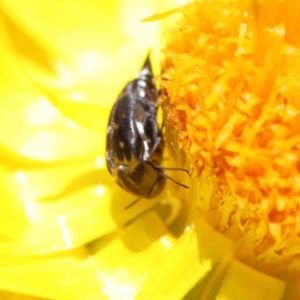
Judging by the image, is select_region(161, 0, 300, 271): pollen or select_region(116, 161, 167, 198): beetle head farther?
select_region(116, 161, 167, 198): beetle head

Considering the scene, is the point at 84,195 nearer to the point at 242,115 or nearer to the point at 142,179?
the point at 142,179

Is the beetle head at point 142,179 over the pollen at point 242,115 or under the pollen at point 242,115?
under

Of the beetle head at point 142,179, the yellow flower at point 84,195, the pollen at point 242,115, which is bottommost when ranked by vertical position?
the yellow flower at point 84,195

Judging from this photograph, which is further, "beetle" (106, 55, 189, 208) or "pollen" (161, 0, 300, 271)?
"beetle" (106, 55, 189, 208)

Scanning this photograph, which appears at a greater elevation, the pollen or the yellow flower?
the pollen

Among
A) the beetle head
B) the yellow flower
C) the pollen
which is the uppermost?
the pollen

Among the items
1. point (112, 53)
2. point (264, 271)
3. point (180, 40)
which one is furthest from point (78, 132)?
point (264, 271)
